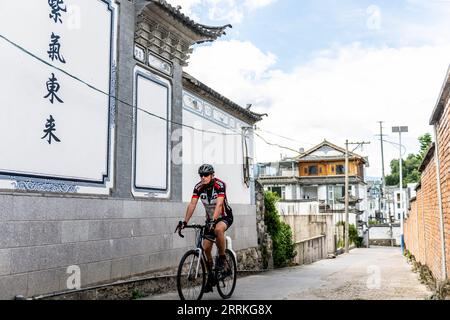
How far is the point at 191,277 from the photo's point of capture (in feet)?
20.8

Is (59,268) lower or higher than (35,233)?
lower

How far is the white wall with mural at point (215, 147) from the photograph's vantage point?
10133 millimetres

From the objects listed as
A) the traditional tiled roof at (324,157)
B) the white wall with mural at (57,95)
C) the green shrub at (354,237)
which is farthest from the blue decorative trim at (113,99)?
the traditional tiled roof at (324,157)

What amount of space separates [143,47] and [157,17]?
675 millimetres

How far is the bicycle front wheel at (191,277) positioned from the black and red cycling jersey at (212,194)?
2.51 ft

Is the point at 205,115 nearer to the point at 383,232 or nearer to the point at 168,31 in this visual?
the point at 168,31

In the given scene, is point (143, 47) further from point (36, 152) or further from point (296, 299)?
point (296, 299)

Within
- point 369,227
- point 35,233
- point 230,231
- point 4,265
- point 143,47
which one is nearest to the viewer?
point 4,265

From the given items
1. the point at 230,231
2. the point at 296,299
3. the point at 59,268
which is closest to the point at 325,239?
the point at 230,231

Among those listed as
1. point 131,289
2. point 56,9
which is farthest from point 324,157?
point 56,9

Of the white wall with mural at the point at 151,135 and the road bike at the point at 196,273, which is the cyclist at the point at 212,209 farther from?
the white wall with mural at the point at 151,135

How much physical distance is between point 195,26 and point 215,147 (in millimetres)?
3439

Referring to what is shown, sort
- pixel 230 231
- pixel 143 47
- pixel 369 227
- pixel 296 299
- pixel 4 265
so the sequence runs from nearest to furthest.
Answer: pixel 4 265 → pixel 296 299 → pixel 143 47 → pixel 230 231 → pixel 369 227

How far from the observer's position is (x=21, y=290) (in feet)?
18.2
